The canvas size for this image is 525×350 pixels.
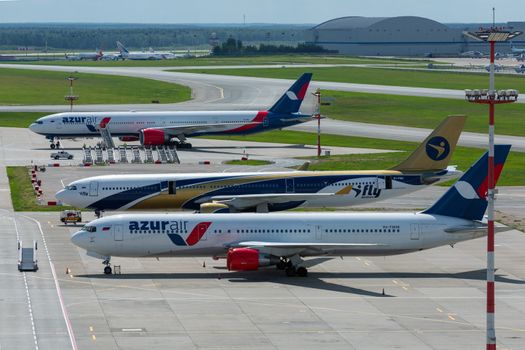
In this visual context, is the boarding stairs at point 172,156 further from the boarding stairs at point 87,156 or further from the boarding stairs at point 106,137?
the boarding stairs at point 106,137

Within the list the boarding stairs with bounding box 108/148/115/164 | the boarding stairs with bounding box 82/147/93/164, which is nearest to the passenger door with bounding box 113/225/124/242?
the boarding stairs with bounding box 82/147/93/164

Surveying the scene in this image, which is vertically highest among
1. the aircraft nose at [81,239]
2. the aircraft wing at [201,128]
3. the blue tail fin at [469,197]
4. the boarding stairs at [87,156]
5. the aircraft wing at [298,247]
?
the blue tail fin at [469,197]

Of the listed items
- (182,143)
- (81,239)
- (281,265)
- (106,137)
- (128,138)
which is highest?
(81,239)

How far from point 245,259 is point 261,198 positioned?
17887 millimetres

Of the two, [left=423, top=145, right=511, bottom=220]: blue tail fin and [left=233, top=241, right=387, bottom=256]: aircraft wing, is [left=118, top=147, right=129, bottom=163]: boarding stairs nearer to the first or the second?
[left=233, top=241, right=387, bottom=256]: aircraft wing

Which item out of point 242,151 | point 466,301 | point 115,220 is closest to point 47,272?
point 115,220

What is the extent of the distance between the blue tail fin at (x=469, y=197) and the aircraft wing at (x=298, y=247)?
469 cm

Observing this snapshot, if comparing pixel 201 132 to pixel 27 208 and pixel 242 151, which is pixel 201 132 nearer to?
pixel 242 151

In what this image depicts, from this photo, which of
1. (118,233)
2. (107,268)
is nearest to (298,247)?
(118,233)

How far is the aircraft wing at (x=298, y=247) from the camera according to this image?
231 ft

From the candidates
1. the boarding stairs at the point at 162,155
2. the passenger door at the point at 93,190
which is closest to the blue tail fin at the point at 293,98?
the boarding stairs at the point at 162,155

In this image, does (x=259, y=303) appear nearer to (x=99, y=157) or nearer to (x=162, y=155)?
(x=99, y=157)

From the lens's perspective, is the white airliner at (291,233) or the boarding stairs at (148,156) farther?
the boarding stairs at (148,156)

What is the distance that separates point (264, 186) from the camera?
8981 cm
